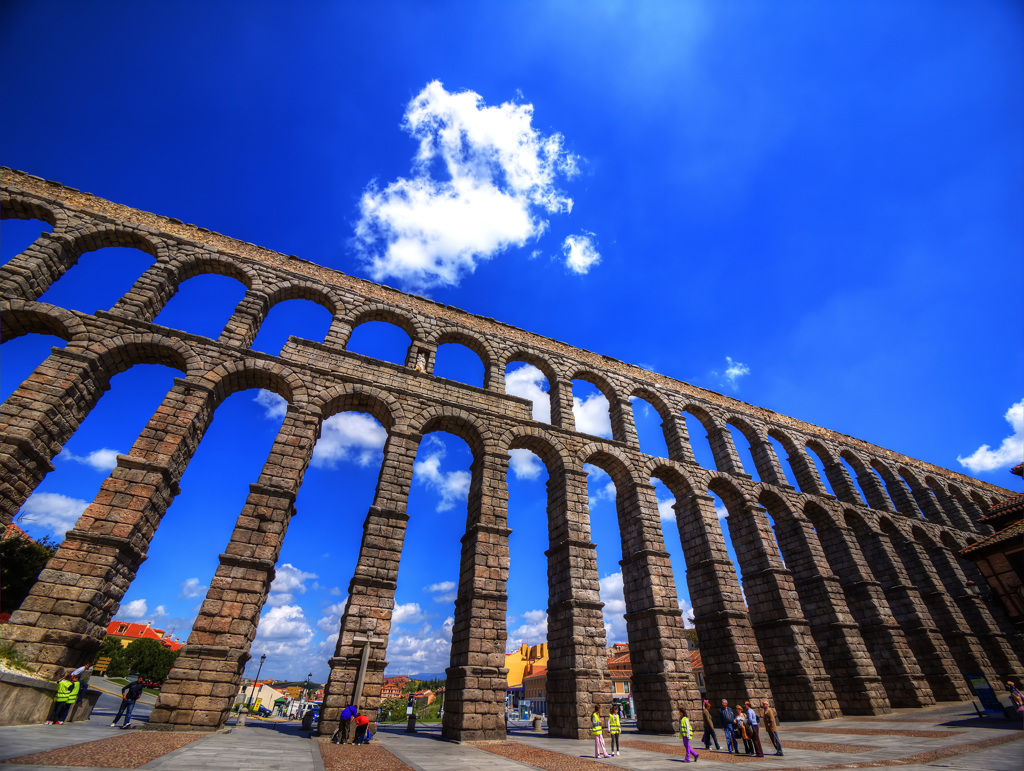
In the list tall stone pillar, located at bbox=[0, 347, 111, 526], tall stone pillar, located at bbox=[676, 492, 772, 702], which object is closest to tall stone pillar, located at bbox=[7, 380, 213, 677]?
tall stone pillar, located at bbox=[0, 347, 111, 526]

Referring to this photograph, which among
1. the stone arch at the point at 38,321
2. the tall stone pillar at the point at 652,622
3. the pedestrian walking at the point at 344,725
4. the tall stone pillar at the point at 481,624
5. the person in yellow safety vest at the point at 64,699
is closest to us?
the person in yellow safety vest at the point at 64,699

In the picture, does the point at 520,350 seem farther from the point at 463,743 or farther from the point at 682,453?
the point at 463,743

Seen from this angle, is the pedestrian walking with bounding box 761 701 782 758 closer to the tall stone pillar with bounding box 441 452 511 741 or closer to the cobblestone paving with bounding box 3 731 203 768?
the tall stone pillar with bounding box 441 452 511 741

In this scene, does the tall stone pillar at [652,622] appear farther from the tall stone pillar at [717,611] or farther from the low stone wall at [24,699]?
the low stone wall at [24,699]

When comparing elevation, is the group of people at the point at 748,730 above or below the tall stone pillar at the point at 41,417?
below

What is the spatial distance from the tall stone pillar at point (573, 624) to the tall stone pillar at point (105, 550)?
11.0m

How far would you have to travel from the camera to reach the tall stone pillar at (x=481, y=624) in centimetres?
1082

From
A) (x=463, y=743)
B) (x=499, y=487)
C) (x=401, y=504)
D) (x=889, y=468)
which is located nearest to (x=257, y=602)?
(x=401, y=504)

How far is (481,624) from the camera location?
11.7m

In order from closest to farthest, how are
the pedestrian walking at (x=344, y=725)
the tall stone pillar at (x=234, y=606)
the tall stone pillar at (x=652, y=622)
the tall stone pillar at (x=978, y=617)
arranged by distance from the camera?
1. the tall stone pillar at (x=234, y=606)
2. the pedestrian walking at (x=344, y=725)
3. the tall stone pillar at (x=652, y=622)
4. the tall stone pillar at (x=978, y=617)

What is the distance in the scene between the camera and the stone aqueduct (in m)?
10.4

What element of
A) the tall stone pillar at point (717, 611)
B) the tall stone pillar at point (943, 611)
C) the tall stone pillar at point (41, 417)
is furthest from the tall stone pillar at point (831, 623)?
the tall stone pillar at point (41, 417)

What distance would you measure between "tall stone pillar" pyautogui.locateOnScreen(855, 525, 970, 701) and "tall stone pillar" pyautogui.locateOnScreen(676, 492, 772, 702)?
1063 cm

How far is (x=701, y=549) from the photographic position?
17266 mm
